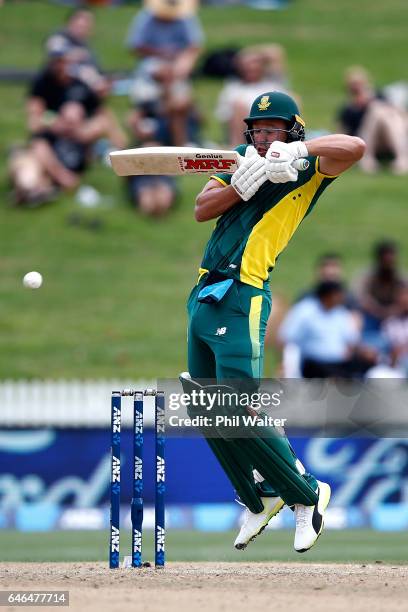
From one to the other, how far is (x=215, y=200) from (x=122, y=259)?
9.16m

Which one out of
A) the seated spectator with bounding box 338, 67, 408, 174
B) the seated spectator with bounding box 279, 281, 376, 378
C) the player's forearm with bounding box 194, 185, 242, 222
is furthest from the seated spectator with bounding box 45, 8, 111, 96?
the player's forearm with bounding box 194, 185, 242, 222

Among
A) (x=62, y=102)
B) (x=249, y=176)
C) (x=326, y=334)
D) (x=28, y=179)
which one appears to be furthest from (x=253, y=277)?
(x=28, y=179)

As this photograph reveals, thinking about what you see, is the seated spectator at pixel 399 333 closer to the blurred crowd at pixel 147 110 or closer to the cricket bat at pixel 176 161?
the blurred crowd at pixel 147 110

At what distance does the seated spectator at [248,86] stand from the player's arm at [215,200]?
27.6 feet

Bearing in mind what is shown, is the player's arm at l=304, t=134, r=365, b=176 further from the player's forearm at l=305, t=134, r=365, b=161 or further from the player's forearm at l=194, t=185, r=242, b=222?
the player's forearm at l=194, t=185, r=242, b=222

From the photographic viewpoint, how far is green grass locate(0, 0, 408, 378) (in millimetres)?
13477

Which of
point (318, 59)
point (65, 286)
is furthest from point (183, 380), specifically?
point (318, 59)

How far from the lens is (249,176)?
5.68 metres

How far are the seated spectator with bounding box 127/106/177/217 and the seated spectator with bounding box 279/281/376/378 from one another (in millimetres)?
3859

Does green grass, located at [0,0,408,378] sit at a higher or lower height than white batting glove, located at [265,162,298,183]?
higher

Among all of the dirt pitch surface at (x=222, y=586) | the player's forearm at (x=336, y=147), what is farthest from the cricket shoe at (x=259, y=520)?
Answer: the player's forearm at (x=336, y=147)

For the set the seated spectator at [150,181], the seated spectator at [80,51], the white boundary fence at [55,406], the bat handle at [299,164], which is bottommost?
the white boundary fence at [55,406]

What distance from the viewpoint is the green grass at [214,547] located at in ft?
24.5

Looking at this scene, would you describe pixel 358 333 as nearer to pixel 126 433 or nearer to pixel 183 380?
pixel 126 433
